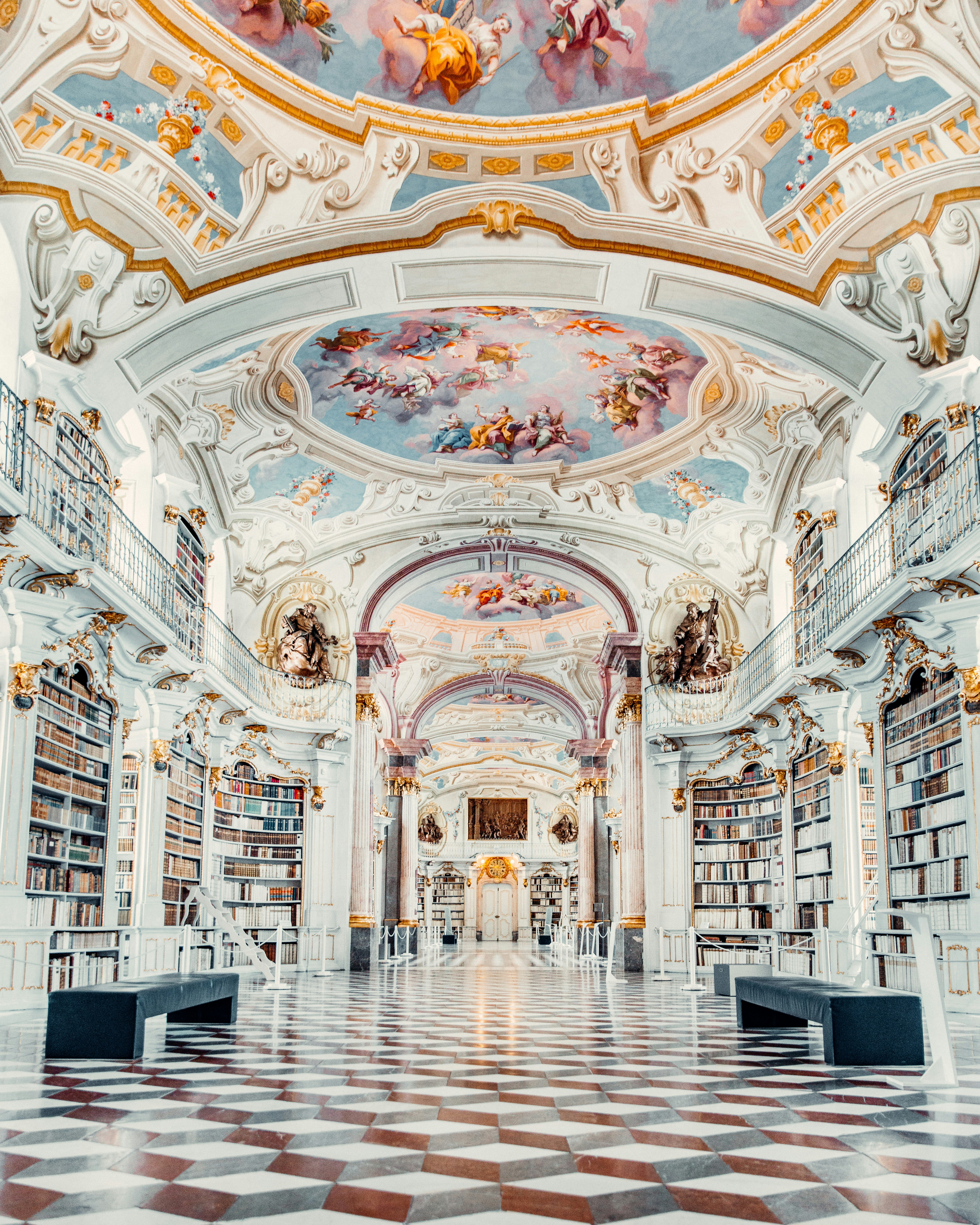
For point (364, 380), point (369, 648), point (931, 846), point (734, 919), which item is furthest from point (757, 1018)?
point (369, 648)

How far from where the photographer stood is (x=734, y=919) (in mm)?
17703

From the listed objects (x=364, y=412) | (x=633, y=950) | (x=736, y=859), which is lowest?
(x=633, y=950)

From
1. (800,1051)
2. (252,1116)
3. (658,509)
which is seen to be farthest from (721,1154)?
(658,509)

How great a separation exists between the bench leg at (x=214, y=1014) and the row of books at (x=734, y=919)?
400 inches

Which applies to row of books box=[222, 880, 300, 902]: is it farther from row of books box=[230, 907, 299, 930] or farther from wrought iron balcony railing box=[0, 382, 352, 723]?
wrought iron balcony railing box=[0, 382, 352, 723]

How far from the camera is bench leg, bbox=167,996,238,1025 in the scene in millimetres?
8648

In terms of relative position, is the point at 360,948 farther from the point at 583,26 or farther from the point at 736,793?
the point at 583,26

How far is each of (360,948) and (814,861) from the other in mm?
8001

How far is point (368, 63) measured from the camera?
9883mm

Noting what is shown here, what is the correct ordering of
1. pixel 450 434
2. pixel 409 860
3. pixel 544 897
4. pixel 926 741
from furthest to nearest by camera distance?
pixel 544 897, pixel 409 860, pixel 450 434, pixel 926 741

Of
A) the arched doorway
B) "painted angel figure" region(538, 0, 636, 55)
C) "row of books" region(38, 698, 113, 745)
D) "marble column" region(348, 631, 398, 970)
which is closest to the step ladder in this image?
"row of books" region(38, 698, 113, 745)

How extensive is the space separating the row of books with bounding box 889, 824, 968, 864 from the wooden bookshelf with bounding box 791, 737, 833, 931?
2.13 metres

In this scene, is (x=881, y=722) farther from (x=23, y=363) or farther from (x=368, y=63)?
(x=23, y=363)

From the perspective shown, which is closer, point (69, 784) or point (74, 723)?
point (69, 784)
